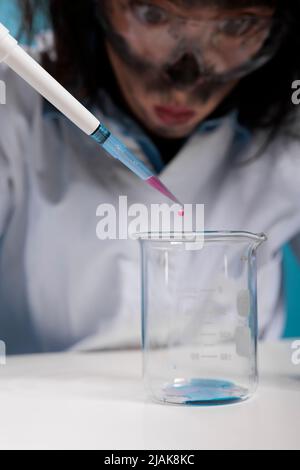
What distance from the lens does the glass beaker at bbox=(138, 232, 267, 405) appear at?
96cm

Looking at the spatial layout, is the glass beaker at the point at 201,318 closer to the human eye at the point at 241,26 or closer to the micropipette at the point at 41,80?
the micropipette at the point at 41,80

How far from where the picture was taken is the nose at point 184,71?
4.66ft

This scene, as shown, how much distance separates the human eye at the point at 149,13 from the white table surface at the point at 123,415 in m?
0.70

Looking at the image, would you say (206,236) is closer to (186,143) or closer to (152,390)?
(152,390)

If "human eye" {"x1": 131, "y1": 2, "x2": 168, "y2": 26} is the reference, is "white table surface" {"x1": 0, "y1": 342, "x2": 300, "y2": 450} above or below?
below

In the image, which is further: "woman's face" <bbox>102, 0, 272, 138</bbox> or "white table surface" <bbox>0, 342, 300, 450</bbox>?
"woman's face" <bbox>102, 0, 272, 138</bbox>

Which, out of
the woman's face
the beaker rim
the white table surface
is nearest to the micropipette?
the beaker rim

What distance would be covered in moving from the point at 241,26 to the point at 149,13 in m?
0.20

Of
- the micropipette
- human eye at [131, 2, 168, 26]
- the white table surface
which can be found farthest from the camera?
human eye at [131, 2, 168, 26]

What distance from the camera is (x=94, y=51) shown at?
1.40 meters

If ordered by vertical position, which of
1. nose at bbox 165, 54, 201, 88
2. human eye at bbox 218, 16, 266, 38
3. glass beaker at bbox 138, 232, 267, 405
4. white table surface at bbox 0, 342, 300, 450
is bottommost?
white table surface at bbox 0, 342, 300, 450

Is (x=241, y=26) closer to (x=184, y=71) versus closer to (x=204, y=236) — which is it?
(x=184, y=71)

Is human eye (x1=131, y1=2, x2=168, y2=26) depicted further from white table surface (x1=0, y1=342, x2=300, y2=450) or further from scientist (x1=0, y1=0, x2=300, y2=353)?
white table surface (x1=0, y1=342, x2=300, y2=450)
